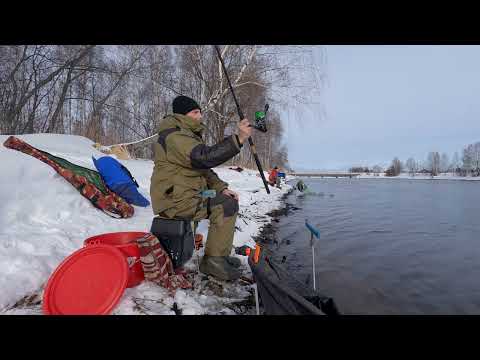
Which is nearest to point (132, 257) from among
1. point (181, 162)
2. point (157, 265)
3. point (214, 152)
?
point (157, 265)

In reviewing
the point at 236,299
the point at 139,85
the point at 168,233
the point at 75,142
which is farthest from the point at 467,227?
the point at 139,85

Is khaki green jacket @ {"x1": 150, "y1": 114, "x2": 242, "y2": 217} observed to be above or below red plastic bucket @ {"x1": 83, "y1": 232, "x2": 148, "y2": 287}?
above

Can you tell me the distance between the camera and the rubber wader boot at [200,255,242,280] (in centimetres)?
240

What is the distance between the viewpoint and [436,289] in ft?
8.52

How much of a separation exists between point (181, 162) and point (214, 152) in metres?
0.36

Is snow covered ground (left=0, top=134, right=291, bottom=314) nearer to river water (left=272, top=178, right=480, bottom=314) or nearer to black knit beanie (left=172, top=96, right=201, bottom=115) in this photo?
river water (left=272, top=178, right=480, bottom=314)

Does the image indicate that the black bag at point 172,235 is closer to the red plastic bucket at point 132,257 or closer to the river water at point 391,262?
the red plastic bucket at point 132,257

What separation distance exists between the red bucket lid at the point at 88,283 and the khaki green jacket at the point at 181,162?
64 cm

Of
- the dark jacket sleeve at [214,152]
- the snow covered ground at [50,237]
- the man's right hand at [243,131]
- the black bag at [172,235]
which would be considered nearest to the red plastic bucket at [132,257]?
the snow covered ground at [50,237]

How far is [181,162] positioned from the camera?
222 centimetres

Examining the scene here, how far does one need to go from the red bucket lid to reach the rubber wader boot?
2.93 feet

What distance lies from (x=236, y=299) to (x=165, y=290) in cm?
64

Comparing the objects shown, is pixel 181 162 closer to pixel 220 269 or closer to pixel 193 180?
pixel 193 180

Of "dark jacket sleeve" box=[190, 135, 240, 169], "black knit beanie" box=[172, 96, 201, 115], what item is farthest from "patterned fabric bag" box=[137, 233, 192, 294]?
"black knit beanie" box=[172, 96, 201, 115]
